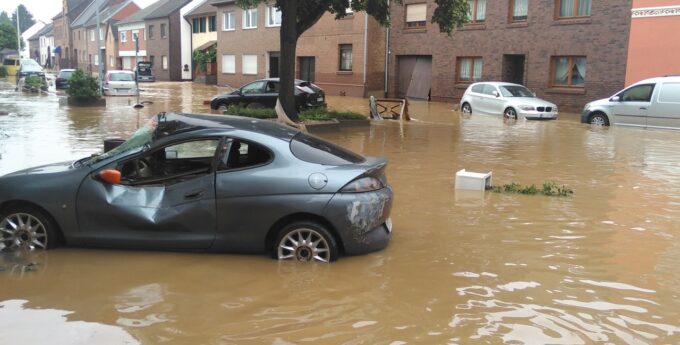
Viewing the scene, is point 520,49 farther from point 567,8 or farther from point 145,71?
point 145,71

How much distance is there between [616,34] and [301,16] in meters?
13.0

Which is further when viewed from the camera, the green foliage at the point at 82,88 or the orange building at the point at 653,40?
the green foliage at the point at 82,88

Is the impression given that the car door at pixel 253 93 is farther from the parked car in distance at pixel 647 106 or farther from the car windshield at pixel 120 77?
the car windshield at pixel 120 77

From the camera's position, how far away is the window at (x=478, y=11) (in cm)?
2975

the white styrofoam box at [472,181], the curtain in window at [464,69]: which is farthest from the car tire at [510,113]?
the white styrofoam box at [472,181]

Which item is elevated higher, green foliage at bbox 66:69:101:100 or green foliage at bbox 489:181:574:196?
green foliage at bbox 66:69:101:100

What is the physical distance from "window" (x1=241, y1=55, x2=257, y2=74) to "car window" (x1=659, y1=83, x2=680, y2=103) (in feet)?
105

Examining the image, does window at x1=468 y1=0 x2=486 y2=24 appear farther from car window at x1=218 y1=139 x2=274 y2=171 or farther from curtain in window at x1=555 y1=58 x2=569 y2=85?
car window at x1=218 y1=139 x2=274 y2=171

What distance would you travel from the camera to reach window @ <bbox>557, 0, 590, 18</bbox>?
83.4 ft

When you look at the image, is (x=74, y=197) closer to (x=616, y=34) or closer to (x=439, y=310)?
(x=439, y=310)

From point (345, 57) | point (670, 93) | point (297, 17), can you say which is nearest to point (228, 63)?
point (345, 57)

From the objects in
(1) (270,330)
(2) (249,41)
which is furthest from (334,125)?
(2) (249,41)

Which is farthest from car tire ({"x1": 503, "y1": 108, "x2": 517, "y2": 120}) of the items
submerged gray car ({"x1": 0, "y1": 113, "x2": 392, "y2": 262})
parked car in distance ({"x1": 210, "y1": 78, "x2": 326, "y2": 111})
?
submerged gray car ({"x1": 0, "y1": 113, "x2": 392, "y2": 262})

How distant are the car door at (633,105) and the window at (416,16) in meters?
15.5
